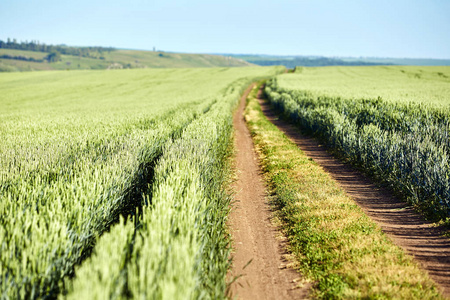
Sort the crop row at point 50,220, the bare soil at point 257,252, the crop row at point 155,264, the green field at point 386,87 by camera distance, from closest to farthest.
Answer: the crop row at point 155,264 < the crop row at point 50,220 < the bare soil at point 257,252 < the green field at point 386,87

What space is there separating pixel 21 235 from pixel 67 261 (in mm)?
594

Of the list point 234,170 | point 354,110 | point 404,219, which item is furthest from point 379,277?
point 354,110

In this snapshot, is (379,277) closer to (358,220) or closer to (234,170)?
(358,220)

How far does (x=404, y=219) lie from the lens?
6.54 meters

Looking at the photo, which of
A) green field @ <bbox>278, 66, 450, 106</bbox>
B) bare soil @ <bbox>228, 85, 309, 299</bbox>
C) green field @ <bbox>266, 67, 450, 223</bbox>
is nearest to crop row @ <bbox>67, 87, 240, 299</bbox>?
bare soil @ <bbox>228, 85, 309, 299</bbox>

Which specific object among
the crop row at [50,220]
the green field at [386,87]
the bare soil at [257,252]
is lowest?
the bare soil at [257,252]

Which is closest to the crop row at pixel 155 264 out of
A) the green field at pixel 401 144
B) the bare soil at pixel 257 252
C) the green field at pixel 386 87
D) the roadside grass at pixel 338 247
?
the bare soil at pixel 257 252

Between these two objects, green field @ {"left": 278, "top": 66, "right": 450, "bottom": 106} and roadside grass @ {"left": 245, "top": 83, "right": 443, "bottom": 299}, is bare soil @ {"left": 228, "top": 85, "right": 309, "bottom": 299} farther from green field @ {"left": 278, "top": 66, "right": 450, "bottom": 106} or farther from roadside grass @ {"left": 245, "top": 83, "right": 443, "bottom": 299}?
green field @ {"left": 278, "top": 66, "right": 450, "bottom": 106}

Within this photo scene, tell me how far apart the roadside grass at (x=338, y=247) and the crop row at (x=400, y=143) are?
151cm

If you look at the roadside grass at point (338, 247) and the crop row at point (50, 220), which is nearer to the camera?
the crop row at point (50, 220)

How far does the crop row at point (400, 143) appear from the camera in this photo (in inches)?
261

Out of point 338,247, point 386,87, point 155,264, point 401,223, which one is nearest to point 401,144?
point 401,223

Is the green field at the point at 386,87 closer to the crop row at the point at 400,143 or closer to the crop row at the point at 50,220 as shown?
the crop row at the point at 400,143

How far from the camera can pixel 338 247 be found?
5328 mm
